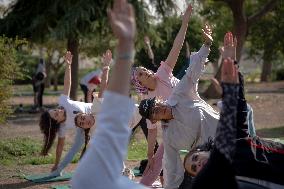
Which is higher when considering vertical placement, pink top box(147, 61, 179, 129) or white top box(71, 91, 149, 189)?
pink top box(147, 61, 179, 129)

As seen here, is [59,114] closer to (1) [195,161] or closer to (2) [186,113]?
(2) [186,113]

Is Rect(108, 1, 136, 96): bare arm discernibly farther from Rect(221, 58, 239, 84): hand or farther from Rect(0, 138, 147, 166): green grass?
Rect(0, 138, 147, 166): green grass

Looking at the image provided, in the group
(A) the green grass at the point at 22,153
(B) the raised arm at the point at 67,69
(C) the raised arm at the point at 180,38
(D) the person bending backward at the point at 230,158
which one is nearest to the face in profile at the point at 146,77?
(C) the raised arm at the point at 180,38

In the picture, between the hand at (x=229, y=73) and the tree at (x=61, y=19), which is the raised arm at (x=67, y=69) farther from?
the tree at (x=61, y=19)

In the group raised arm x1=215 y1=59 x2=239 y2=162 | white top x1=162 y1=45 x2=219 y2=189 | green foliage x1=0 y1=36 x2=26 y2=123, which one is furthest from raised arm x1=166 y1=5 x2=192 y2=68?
green foliage x1=0 y1=36 x2=26 y2=123

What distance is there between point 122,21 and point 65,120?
5654 millimetres

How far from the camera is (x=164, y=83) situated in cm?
684

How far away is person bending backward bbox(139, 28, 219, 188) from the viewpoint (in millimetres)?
5781

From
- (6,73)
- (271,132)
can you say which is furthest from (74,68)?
(271,132)

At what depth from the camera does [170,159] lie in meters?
6.11

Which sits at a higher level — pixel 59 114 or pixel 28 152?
pixel 59 114

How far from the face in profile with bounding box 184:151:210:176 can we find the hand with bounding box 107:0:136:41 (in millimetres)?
1520

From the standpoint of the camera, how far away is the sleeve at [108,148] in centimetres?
254

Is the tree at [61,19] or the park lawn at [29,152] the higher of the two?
the tree at [61,19]
